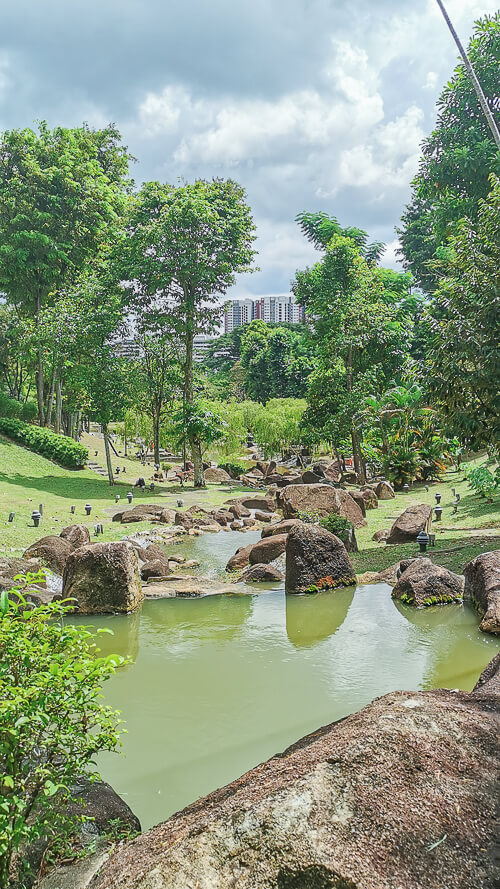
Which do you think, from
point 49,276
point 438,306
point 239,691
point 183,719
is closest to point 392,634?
point 239,691

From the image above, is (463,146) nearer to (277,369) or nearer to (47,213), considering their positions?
(47,213)

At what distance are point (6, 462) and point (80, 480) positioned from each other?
3.11 metres

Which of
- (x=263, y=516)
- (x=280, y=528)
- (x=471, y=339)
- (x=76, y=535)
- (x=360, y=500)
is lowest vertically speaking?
(x=263, y=516)

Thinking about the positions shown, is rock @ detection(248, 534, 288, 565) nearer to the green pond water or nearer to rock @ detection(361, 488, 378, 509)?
the green pond water

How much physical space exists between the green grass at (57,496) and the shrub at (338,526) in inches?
213

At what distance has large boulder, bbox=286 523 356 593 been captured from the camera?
10531 millimetres

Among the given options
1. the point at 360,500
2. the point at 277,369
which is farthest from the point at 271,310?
the point at 360,500

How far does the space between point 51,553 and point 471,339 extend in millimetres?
8641

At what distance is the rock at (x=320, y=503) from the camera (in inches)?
622

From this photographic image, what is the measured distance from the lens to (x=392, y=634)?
26.9ft

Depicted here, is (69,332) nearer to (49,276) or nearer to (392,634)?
(49,276)

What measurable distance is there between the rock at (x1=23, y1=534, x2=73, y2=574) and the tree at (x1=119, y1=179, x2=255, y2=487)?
49.1 ft

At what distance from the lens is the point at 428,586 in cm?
935

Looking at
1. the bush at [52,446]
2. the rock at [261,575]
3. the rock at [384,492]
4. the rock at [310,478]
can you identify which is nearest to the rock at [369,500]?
the rock at [384,492]
